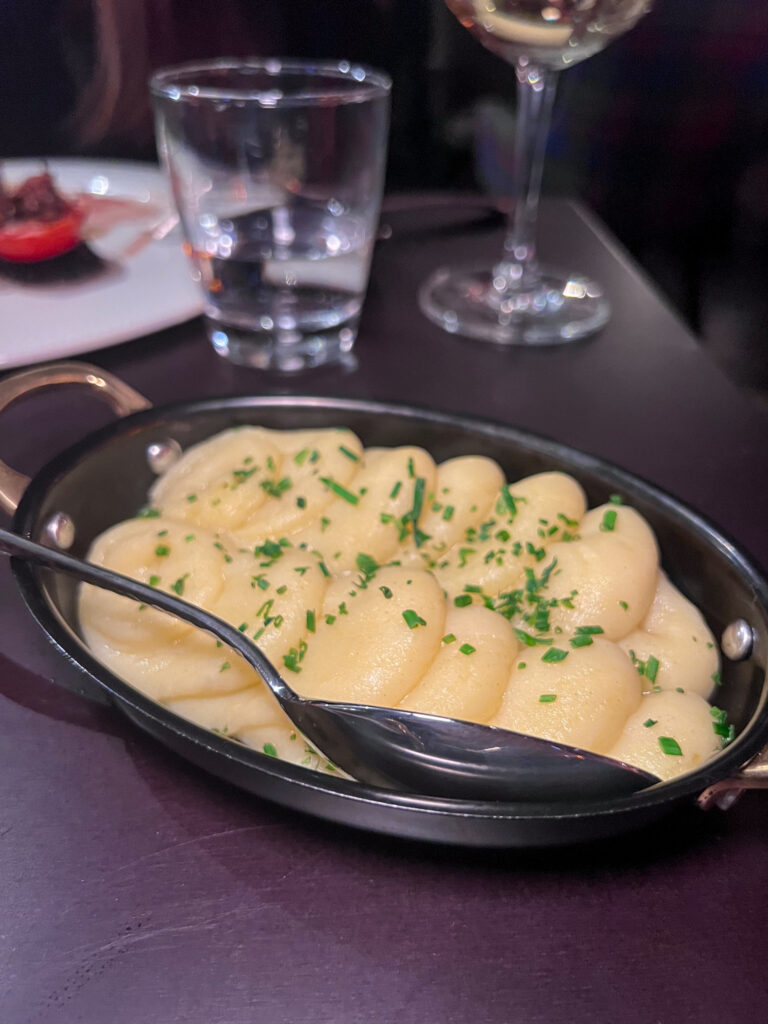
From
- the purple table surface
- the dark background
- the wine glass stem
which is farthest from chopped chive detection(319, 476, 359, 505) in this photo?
the dark background

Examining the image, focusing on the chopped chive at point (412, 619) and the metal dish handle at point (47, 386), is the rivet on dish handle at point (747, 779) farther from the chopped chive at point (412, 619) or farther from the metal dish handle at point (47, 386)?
the metal dish handle at point (47, 386)

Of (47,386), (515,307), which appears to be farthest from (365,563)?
(515,307)

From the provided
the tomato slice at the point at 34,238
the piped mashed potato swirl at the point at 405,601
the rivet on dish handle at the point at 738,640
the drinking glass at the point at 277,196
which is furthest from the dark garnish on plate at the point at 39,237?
the rivet on dish handle at the point at 738,640

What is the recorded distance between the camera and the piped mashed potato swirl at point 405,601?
53cm

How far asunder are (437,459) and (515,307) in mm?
553

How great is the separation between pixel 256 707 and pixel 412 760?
113mm

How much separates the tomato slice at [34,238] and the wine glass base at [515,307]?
494 millimetres

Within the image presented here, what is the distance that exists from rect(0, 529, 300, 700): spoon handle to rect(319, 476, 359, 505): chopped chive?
194 mm

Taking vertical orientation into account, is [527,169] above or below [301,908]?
above

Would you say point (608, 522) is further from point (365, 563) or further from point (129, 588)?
point (129, 588)

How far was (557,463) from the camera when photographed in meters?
0.73

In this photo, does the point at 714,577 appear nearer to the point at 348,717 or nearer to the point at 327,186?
the point at 348,717

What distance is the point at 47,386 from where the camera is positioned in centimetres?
74

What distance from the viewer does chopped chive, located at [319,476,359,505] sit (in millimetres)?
709
